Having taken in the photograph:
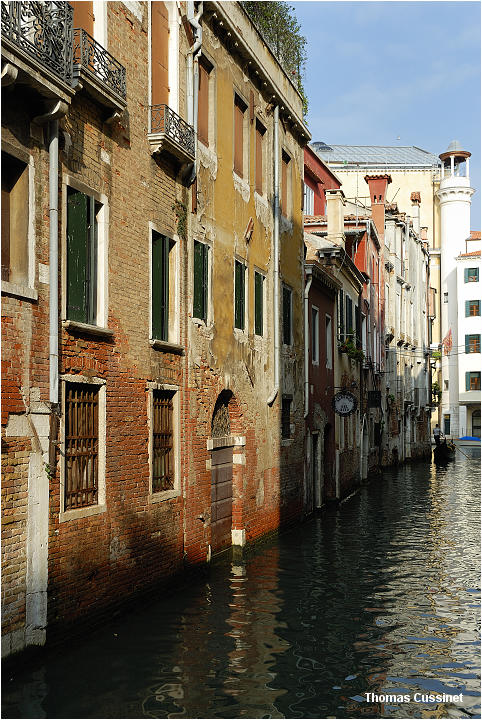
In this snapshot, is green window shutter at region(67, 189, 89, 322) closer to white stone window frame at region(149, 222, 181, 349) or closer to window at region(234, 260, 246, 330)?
white stone window frame at region(149, 222, 181, 349)

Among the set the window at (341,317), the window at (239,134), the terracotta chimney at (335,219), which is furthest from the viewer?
the terracotta chimney at (335,219)

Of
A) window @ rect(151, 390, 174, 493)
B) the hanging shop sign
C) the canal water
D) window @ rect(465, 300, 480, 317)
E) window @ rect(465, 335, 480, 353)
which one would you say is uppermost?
window @ rect(465, 300, 480, 317)

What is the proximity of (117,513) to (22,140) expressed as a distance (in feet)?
14.4

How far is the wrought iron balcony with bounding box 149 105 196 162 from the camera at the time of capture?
1152 centimetres

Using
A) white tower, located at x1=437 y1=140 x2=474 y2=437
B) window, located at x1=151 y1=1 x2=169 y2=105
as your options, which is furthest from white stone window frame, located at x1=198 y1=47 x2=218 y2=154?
white tower, located at x1=437 y1=140 x2=474 y2=437

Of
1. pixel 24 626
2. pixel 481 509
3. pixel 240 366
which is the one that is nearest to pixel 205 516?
pixel 240 366

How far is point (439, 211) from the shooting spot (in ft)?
217

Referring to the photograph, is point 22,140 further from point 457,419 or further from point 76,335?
point 457,419

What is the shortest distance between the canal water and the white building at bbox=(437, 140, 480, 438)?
50.5 meters

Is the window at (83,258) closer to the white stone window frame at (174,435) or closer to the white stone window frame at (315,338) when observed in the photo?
the white stone window frame at (174,435)

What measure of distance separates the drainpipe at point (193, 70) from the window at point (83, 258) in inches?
130

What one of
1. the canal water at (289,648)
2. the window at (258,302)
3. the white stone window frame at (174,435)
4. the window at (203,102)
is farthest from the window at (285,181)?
the white stone window frame at (174,435)

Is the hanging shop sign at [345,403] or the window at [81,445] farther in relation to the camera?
the hanging shop sign at [345,403]

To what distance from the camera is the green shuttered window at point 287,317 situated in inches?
747
